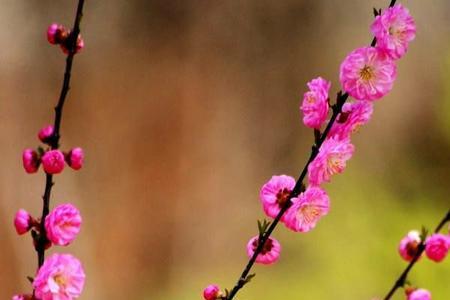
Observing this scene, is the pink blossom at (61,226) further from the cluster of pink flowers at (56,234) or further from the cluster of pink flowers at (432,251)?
the cluster of pink flowers at (432,251)

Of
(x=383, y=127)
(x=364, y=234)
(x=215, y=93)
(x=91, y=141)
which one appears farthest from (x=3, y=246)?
(x=383, y=127)

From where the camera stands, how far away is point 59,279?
1.53ft

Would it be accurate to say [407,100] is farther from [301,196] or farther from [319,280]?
[301,196]

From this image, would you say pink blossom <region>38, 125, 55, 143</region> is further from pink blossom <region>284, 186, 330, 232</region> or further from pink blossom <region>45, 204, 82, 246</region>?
pink blossom <region>284, 186, 330, 232</region>

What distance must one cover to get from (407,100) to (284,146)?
1.20ft

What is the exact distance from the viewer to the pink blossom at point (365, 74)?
1.55 feet

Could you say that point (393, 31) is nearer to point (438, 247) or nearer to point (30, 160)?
point (438, 247)

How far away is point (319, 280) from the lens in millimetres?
1704

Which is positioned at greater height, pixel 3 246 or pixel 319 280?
pixel 319 280

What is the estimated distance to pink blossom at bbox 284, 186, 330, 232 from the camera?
0.49 m

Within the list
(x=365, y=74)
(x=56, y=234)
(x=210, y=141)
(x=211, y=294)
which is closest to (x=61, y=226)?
(x=56, y=234)

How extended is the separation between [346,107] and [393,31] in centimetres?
6

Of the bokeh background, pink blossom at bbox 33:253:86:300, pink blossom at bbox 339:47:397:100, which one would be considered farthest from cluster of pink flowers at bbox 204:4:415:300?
the bokeh background

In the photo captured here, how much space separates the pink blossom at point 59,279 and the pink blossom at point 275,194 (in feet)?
0.48
